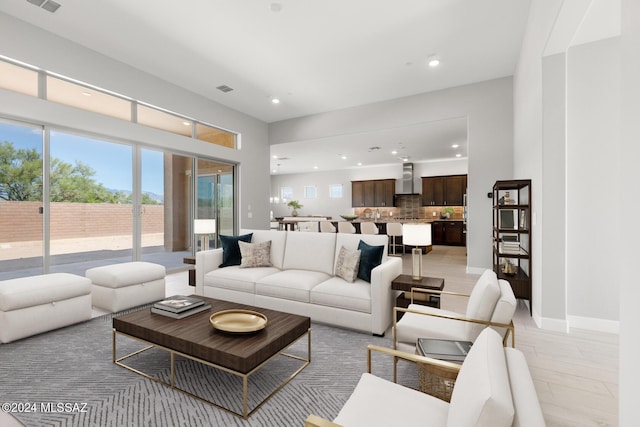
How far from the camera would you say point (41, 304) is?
2934 mm

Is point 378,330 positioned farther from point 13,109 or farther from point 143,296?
point 13,109

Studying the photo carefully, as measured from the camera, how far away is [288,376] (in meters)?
2.28

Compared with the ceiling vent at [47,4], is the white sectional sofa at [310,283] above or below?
below

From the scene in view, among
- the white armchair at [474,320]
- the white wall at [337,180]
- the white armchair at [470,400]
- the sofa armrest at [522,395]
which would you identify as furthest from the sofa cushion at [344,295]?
the white wall at [337,180]

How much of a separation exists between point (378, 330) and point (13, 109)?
4.93m

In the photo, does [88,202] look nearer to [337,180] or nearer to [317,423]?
[317,423]

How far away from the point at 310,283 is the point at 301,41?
3178 mm

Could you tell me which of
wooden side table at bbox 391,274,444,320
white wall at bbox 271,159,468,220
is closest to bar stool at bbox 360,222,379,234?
white wall at bbox 271,159,468,220

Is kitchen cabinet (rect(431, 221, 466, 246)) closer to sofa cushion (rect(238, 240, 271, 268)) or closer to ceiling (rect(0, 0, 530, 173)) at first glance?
ceiling (rect(0, 0, 530, 173))

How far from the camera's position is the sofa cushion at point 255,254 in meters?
3.96

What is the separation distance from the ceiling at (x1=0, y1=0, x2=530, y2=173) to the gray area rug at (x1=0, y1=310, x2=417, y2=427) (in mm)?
3556

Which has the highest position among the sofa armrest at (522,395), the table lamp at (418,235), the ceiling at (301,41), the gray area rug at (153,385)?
the ceiling at (301,41)

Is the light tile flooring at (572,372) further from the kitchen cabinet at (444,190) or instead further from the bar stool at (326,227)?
the kitchen cabinet at (444,190)

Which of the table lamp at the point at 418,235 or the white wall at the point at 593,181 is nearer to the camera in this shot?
the white wall at the point at 593,181
